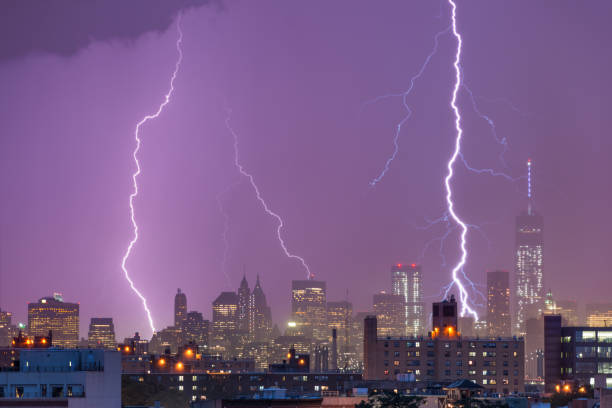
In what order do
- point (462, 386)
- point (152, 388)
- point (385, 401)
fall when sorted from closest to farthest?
point (385, 401)
point (462, 386)
point (152, 388)

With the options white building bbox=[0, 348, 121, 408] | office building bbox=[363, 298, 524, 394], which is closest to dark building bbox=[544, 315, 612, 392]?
office building bbox=[363, 298, 524, 394]

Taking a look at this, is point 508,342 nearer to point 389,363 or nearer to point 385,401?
point 389,363

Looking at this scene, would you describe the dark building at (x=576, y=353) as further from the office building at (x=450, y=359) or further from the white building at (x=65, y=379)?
the white building at (x=65, y=379)

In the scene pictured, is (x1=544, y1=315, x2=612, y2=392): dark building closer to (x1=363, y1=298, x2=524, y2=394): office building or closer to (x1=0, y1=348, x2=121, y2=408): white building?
(x1=363, y1=298, x2=524, y2=394): office building

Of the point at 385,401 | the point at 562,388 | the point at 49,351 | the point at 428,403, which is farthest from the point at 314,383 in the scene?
the point at 49,351

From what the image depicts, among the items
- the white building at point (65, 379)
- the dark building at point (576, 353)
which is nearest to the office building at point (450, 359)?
the dark building at point (576, 353)

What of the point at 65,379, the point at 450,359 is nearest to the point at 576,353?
the point at 450,359
